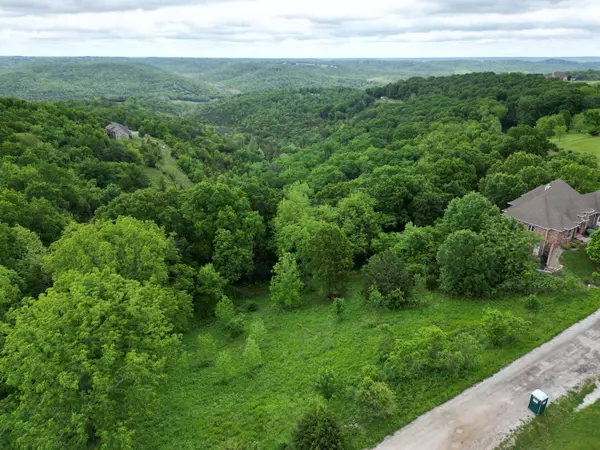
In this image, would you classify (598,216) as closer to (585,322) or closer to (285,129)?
(585,322)

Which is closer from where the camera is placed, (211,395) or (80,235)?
(211,395)

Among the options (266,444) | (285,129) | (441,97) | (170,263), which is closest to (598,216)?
(266,444)

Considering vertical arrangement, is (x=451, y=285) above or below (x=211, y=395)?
above

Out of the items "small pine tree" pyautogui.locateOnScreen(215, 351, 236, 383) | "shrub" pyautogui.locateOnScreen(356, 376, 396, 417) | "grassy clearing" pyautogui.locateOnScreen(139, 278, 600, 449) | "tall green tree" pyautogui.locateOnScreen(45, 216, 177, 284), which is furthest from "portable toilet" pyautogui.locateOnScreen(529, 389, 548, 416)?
"tall green tree" pyautogui.locateOnScreen(45, 216, 177, 284)

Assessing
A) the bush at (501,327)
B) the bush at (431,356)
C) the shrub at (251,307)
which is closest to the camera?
the bush at (431,356)

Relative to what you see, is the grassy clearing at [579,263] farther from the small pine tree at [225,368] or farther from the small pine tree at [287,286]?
the small pine tree at [225,368]

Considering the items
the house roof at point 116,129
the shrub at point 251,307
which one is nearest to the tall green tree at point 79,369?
the shrub at point 251,307

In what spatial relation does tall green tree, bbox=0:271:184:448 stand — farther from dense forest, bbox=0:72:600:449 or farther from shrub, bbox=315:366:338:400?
shrub, bbox=315:366:338:400
